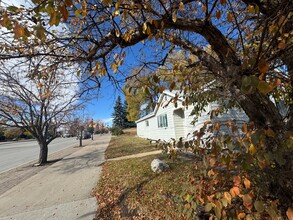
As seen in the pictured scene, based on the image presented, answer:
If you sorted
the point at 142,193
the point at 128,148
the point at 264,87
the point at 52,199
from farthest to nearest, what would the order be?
the point at 128,148 < the point at 52,199 < the point at 142,193 < the point at 264,87

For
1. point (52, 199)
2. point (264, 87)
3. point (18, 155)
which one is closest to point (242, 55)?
point (264, 87)

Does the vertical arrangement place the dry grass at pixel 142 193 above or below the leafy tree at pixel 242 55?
below

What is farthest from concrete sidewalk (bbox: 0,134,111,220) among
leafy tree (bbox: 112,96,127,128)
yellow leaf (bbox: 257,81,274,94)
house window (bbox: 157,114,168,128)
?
leafy tree (bbox: 112,96,127,128)

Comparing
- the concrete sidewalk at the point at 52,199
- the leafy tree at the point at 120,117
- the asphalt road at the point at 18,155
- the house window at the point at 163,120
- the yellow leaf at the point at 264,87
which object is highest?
the leafy tree at the point at 120,117

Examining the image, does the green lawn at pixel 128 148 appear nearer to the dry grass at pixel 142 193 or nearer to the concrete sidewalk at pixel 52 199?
the dry grass at pixel 142 193

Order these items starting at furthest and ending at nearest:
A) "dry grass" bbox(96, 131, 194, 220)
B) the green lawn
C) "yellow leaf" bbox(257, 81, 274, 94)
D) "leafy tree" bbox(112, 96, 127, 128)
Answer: "leafy tree" bbox(112, 96, 127, 128)
the green lawn
"dry grass" bbox(96, 131, 194, 220)
"yellow leaf" bbox(257, 81, 274, 94)

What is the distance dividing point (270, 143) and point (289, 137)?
0.58 meters

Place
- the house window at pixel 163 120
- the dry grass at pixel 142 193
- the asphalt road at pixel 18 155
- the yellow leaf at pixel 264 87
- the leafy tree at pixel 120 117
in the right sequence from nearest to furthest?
the yellow leaf at pixel 264 87
the dry grass at pixel 142 193
the asphalt road at pixel 18 155
the house window at pixel 163 120
the leafy tree at pixel 120 117

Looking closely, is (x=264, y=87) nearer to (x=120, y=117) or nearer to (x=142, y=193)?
(x=142, y=193)

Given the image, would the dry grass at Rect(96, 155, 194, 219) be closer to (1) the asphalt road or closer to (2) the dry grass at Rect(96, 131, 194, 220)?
(2) the dry grass at Rect(96, 131, 194, 220)

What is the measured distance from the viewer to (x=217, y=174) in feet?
5.63

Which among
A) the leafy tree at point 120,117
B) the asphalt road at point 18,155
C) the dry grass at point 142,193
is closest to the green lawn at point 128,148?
the dry grass at point 142,193

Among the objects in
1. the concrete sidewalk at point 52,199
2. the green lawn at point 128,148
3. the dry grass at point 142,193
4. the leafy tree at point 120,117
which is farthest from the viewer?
the leafy tree at point 120,117

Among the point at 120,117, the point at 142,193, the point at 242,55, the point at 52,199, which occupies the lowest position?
the point at 52,199
